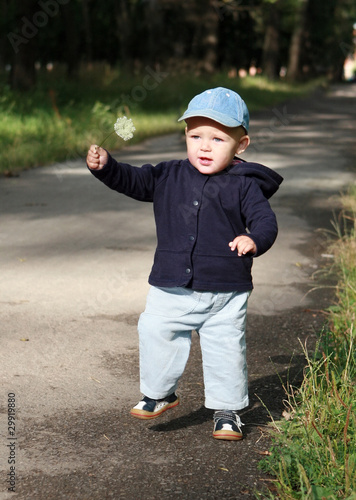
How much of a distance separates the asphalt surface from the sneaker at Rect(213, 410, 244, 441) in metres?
0.04

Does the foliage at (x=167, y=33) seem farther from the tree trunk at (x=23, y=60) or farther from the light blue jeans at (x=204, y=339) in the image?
the light blue jeans at (x=204, y=339)

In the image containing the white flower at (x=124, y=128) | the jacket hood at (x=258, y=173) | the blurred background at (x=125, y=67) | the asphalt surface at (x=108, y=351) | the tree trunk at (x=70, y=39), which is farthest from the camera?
the tree trunk at (x=70, y=39)

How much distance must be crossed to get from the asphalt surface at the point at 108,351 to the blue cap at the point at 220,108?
1.25m

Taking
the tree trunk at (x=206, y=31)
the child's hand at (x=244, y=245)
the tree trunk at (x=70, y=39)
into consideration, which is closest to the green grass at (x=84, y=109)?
the tree trunk at (x=206, y=31)

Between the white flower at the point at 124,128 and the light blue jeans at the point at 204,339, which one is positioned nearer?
the white flower at the point at 124,128

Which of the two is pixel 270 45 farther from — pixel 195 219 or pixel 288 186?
pixel 195 219

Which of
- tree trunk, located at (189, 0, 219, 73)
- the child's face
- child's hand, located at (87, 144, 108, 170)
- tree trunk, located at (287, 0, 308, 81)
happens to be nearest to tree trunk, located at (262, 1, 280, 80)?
tree trunk, located at (287, 0, 308, 81)

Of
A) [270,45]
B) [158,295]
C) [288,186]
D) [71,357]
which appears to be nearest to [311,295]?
[71,357]

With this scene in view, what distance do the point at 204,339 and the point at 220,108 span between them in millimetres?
930

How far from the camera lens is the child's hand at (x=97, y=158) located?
322cm

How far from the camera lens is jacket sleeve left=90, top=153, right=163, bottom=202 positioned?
3296mm

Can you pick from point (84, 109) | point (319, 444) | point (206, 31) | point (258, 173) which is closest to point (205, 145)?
point (258, 173)

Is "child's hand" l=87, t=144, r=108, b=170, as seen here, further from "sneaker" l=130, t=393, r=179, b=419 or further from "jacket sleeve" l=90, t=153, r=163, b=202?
"sneaker" l=130, t=393, r=179, b=419

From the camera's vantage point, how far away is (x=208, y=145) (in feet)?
10.8
